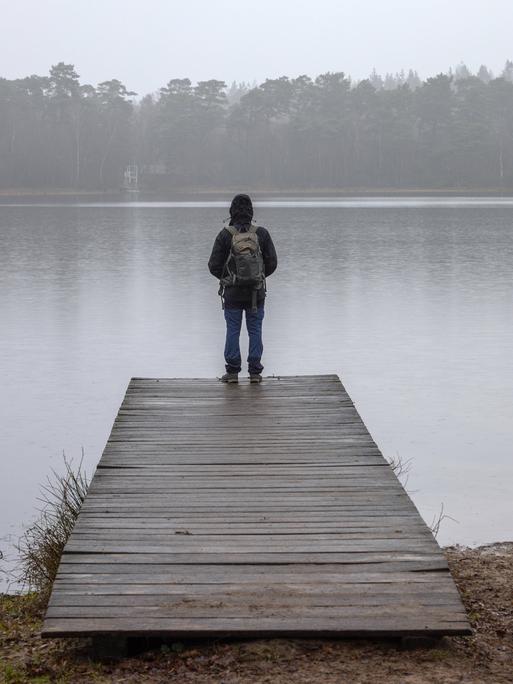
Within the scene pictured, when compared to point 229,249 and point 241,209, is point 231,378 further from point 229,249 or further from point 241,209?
point 241,209

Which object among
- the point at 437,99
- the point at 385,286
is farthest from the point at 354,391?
the point at 437,99

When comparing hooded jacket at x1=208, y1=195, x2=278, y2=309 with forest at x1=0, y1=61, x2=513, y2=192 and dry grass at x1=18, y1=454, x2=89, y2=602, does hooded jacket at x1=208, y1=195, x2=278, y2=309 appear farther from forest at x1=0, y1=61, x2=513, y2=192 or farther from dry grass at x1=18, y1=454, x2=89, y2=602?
forest at x1=0, y1=61, x2=513, y2=192

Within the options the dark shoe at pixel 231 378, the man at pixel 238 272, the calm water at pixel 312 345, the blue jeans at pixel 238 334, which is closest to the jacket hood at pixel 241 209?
the man at pixel 238 272

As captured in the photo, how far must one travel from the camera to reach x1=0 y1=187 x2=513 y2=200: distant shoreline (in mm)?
89875

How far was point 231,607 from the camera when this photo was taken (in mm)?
4098

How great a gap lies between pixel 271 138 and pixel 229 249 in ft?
298

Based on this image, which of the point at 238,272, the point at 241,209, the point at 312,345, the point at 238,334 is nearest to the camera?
the point at 241,209

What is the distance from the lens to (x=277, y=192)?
94.7 meters

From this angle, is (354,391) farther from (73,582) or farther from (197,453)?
(73,582)

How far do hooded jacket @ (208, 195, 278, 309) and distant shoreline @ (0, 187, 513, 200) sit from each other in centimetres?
7974

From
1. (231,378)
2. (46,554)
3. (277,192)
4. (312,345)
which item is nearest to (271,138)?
(277,192)

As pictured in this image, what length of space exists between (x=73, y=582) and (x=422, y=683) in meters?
1.44

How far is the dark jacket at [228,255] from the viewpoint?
820 centimetres

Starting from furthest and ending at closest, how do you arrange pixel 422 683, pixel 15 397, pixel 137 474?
pixel 15 397, pixel 137 474, pixel 422 683
